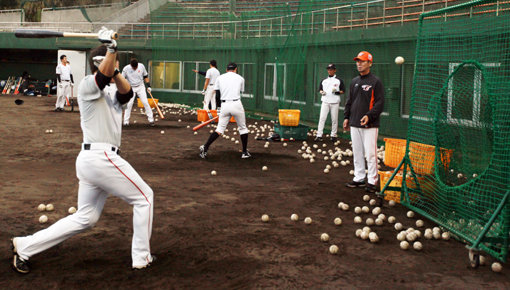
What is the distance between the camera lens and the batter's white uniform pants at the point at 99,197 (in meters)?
5.28

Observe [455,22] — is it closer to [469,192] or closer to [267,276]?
[469,192]

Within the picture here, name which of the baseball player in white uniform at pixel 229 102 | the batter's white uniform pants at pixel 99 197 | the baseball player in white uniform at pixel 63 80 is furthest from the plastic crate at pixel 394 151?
the baseball player in white uniform at pixel 63 80

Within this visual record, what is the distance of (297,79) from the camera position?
1883 centimetres

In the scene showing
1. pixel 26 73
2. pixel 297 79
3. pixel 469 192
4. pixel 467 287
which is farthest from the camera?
pixel 26 73

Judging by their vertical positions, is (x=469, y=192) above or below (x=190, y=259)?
above

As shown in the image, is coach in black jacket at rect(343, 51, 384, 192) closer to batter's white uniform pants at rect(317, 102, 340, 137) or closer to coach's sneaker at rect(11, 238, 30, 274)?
coach's sneaker at rect(11, 238, 30, 274)

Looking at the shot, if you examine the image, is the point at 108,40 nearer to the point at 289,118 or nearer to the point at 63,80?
the point at 289,118

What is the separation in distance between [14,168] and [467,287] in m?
9.11

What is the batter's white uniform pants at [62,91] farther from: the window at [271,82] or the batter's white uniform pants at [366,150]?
the batter's white uniform pants at [366,150]

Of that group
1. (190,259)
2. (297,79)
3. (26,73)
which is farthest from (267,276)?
(26,73)

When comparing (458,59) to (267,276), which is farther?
(458,59)

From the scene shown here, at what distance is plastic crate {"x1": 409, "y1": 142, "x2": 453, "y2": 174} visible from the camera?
8.16 metres

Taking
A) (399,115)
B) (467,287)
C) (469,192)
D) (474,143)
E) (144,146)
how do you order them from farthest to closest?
1. (399,115)
2. (144,146)
3. (474,143)
4. (469,192)
5. (467,287)

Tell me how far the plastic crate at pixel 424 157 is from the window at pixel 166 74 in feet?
83.9
